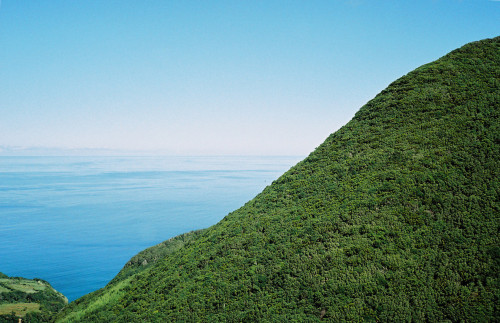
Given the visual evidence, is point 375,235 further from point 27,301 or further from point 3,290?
point 3,290

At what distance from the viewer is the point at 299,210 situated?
1512cm

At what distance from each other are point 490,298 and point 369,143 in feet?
33.2

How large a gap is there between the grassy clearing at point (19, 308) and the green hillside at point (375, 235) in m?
20.8

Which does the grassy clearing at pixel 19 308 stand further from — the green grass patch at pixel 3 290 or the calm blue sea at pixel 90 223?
the calm blue sea at pixel 90 223

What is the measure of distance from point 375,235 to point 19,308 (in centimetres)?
3893

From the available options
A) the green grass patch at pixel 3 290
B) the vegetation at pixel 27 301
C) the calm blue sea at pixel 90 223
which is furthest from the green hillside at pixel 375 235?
the calm blue sea at pixel 90 223

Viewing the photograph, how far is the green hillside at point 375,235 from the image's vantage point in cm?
957

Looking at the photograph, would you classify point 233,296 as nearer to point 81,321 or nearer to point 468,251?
point 468,251

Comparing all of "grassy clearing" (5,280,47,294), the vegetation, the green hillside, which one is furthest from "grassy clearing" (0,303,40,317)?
the green hillside

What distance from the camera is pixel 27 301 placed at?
35.6m

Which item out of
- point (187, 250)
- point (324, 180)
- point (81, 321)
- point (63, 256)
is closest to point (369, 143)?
point (324, 180)

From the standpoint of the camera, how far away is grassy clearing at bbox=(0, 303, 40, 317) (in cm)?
3038

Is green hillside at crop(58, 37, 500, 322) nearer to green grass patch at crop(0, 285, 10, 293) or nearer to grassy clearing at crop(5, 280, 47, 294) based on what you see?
green grass patch at crop(0, 285, 10, 293)

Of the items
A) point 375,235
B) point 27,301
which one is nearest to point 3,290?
point 27,301
